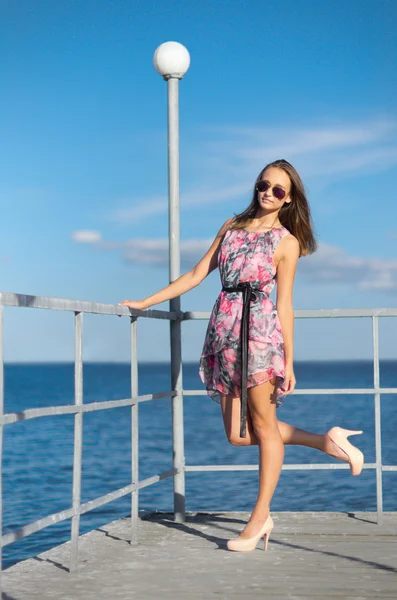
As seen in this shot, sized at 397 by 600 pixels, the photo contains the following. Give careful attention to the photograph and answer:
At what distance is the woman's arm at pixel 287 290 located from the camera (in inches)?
150

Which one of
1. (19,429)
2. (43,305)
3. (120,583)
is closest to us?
(43,305)

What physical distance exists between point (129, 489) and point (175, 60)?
210 centimetres

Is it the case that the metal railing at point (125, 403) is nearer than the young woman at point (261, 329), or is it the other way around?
the metal railing at point (125, 403)

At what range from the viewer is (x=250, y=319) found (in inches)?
149

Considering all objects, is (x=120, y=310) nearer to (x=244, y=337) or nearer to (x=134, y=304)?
(x=134, y=304)

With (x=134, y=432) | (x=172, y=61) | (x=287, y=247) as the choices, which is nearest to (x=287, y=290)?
(x=287, y=247)

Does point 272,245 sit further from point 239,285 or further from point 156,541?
point 156,541

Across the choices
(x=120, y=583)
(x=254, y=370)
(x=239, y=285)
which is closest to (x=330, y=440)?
(x=254, y=370)

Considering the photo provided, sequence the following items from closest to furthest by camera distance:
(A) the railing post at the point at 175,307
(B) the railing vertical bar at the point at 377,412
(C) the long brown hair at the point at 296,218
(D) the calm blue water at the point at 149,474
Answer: (C) the long brown hair at the point at 296,218
(B) the railing vertical bar at the point at 377,412
(A) the railing post at the point at 175,307
(D) the calm blue water at the point at 149,474

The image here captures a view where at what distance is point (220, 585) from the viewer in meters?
3.28

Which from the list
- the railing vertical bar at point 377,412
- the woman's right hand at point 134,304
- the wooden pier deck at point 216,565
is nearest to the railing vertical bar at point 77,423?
the wooden pier deck at point 216,565

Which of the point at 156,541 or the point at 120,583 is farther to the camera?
the point at 156,541

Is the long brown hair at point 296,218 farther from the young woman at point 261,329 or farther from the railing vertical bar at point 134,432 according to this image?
the railing vertical bar at point 134,432

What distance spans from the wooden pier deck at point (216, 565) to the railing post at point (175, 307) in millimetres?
202
